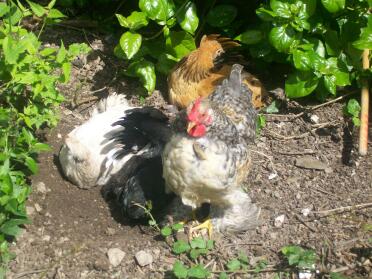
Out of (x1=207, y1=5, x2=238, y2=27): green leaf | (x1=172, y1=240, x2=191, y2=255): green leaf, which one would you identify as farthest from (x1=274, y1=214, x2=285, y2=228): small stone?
(x1=207, y1=5, x2=238, y2=27): green leaf

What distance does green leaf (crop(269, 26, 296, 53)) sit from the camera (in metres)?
3.46

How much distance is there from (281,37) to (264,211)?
1.06 metres

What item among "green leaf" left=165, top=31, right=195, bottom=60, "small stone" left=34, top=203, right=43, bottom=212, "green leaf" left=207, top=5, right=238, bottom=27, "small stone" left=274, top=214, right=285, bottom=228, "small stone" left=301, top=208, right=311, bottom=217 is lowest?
"small stone" left=274, top=214, right=285, bottom=228

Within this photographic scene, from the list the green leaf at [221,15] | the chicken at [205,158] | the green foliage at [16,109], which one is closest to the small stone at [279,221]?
the chicken at [205,158]

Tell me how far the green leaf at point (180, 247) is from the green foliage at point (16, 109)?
0.77m

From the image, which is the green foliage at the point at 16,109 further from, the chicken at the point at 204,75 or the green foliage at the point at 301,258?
the green foliage at the point at 301,258

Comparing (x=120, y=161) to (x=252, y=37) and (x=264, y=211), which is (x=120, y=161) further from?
(x=252, y=37)

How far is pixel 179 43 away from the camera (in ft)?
12.5

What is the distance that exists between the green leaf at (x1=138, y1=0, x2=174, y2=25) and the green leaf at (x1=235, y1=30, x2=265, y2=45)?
1.67 feet

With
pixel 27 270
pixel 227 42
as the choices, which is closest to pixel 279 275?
pixel 27 270

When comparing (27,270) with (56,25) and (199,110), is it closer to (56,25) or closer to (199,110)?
(199,110)

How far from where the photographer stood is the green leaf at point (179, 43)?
3.77m

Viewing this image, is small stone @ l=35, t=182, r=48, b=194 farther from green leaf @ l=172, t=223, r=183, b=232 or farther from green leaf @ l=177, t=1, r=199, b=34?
green leaf @ l=177, t=1, r=199, b=34

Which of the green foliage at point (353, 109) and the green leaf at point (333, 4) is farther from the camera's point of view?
the green foliage at point (353, 109)
